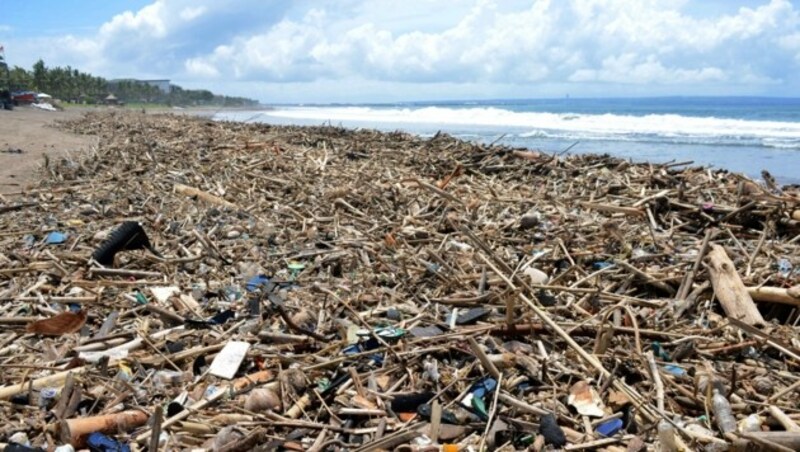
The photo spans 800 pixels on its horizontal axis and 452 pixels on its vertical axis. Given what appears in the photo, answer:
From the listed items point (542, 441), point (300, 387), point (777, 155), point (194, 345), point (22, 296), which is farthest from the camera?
point (777, 155)

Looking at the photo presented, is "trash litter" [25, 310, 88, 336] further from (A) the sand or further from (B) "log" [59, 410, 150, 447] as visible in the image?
(A) the sand

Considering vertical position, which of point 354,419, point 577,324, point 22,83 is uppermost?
point 22,83

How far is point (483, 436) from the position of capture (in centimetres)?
237

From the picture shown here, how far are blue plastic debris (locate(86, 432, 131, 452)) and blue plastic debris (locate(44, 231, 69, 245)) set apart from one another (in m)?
3.36

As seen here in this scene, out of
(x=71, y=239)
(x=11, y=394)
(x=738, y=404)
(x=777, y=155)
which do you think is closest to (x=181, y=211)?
(x=71, y=239)

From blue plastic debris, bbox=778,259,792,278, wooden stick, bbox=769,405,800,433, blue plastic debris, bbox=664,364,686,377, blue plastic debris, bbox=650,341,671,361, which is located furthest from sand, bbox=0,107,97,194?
blue plastic debris, bbox=778,259,792,278

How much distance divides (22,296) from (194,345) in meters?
1.52

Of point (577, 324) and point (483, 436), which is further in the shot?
point (577, 324)

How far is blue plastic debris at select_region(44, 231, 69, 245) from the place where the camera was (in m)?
5.07

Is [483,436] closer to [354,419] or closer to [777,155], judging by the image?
[354,419]

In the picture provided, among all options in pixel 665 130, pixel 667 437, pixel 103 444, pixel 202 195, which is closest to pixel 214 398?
pixel 103 444

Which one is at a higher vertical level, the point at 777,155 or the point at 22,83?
the point at 22,83

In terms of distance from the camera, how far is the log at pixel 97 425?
2.33 metres

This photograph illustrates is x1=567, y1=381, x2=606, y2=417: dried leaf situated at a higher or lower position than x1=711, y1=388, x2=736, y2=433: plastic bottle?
lower
